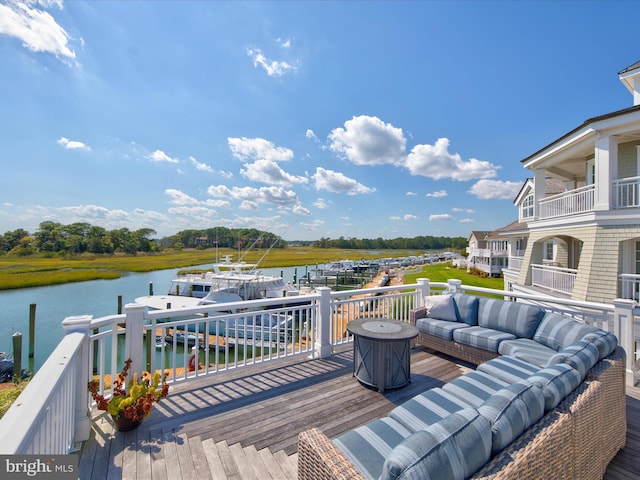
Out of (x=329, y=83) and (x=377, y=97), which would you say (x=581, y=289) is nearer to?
(x=377, y=97)

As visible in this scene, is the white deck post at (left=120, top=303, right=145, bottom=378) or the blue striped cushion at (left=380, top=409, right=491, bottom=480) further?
the white deck post at (left=120, top=303, right=145, bottom=378)

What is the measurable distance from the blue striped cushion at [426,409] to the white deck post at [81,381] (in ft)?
8.65

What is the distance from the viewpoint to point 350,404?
2947 millimetres

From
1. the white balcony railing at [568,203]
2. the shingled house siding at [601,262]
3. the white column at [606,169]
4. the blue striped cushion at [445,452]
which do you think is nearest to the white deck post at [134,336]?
the blue striped cushion at [445,452]

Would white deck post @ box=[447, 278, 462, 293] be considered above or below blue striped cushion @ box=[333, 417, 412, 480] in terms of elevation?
above

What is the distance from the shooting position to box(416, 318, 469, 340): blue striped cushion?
4.08m

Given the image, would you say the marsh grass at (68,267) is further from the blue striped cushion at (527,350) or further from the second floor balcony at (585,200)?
the blue striped cushion at (527,350)

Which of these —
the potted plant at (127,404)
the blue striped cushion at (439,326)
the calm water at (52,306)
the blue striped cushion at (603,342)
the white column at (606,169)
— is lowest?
the calm water at (52,306)

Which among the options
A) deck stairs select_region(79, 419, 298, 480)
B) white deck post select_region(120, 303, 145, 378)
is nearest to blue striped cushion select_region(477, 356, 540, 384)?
deck stairs select_region(79, 419, 298, 480)

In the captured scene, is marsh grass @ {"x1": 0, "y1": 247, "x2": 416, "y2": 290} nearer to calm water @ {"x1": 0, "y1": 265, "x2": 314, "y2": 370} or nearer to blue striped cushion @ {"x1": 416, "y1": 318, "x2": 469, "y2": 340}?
calm water @ {"x1": 0, "y1": 265, "x2": 314, "y2": 370}

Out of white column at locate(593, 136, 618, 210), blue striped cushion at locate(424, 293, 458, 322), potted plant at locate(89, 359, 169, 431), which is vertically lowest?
potted plant at locate(89, 359, 169, 431)

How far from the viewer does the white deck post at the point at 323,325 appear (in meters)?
4.19

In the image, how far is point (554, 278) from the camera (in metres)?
8.71

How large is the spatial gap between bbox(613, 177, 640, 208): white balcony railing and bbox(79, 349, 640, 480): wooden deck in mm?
5603
